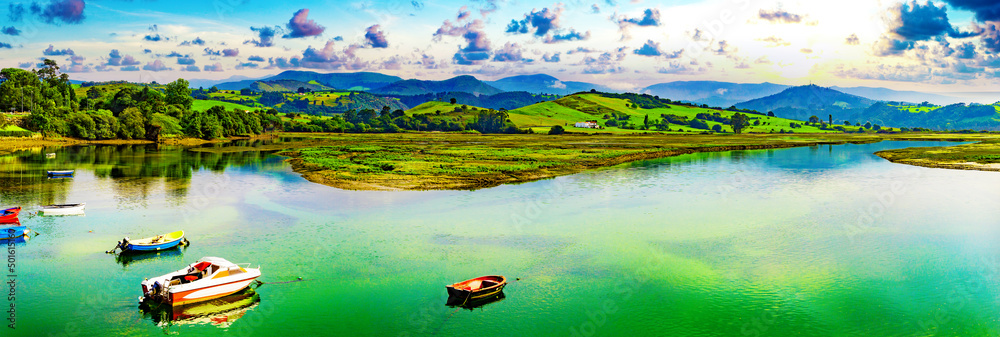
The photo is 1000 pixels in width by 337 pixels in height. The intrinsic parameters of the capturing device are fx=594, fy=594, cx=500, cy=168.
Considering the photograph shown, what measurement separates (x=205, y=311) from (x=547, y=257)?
1960cm

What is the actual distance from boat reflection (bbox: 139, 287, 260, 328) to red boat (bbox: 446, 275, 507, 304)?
10.0 meters

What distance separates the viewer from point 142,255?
123 ft

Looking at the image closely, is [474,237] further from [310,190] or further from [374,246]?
[310,190]

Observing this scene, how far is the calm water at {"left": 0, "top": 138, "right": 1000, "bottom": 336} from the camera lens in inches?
1076

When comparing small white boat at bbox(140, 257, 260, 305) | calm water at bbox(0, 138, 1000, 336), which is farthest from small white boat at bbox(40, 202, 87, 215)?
small white boat at bbox(140, 257, 260, 305)

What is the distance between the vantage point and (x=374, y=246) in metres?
40.5

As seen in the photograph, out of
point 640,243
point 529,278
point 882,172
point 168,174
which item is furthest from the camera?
point 882,172

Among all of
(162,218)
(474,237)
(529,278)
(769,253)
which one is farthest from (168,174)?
(769,253)

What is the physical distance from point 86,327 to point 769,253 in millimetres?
38293

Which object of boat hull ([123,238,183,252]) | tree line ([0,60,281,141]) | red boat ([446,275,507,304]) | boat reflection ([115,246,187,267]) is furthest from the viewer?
tree line ([0,60,281,141])

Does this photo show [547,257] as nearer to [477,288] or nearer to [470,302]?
[477,288]

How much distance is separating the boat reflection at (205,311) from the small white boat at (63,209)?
2909cm

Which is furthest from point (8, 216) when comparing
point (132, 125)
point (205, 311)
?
point (132, 125)

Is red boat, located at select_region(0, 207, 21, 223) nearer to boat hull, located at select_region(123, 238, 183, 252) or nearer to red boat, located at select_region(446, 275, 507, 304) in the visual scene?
boat hull, located at select_region(123, 238, 183, 252)
